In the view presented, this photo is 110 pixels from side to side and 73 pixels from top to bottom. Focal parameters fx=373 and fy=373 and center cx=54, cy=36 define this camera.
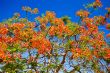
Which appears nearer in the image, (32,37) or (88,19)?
(32,37)

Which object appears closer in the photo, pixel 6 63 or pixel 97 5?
pixel 6 63

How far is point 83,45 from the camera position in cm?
2238

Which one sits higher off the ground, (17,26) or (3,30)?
(17,26)

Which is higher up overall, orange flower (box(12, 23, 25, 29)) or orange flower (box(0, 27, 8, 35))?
orange flower (box(12, 23, 25, 29))

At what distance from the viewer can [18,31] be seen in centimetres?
2269

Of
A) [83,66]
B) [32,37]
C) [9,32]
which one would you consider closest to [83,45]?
[83,66]

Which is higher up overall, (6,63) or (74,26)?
(74,26)

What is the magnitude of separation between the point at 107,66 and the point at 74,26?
125 inches

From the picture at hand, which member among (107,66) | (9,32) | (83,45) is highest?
(9,32)

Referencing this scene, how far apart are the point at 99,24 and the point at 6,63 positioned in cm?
656

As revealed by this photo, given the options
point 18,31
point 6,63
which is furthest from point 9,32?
point 6,63

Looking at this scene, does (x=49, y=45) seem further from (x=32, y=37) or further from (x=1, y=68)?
(x=1, y=68)

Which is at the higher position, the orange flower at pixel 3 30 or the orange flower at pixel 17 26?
the orange flower at pixel 17 26

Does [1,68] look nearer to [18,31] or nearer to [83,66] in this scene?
[18,31]
